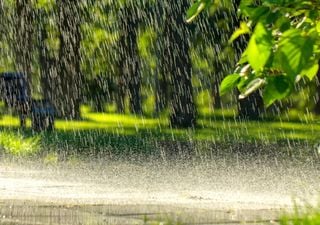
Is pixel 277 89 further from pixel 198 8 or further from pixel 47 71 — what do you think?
pixel 47 71

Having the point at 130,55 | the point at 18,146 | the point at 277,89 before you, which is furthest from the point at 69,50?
the point at 277,89

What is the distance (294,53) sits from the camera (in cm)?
317

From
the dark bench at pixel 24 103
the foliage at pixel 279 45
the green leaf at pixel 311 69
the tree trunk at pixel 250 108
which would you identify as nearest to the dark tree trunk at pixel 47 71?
the dark bench at pixel 24 103

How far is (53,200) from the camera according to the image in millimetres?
8930

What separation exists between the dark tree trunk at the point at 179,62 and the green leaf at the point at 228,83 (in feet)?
62.5

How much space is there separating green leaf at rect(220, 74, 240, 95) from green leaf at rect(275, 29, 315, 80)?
512mm

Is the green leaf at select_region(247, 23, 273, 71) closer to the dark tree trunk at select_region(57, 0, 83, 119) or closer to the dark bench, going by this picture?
the dark bench

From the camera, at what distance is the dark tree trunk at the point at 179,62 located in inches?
921

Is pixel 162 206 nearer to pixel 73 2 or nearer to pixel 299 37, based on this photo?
pixel 299 37

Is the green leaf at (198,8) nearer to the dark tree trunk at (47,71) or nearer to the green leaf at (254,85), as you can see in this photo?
the green leaf at (254,85)

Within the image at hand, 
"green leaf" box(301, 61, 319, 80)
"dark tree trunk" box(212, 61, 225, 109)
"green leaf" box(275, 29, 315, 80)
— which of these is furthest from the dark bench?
"green leaf" box(275, 29, 315, 80)

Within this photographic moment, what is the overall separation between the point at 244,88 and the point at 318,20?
1.27ft

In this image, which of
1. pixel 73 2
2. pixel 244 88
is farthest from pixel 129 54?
pixel 244 88

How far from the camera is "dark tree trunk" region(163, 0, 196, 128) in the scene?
23391 millimetres
